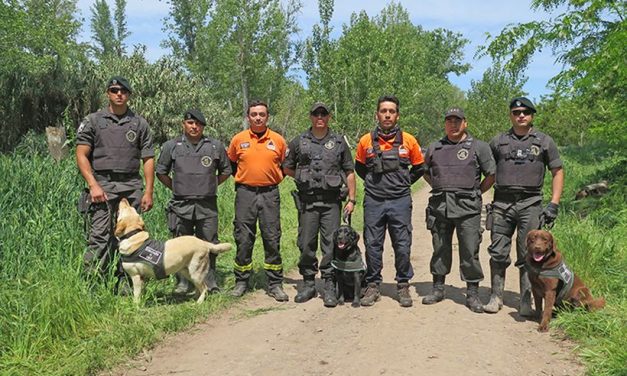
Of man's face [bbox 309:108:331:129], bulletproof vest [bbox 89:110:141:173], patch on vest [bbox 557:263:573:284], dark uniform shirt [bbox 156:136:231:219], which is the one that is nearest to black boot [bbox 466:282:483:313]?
patch on vest [bbox 557:263:573:284]

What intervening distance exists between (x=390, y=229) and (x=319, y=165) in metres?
1.04

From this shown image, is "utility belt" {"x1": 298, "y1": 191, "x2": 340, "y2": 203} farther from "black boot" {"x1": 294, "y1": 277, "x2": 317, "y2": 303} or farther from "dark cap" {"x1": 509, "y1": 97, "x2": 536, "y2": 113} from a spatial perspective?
"dark cap" {"x1": 509, "y1": 97, "x2": 536, "y2": 113}

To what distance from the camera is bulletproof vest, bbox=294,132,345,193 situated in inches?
208

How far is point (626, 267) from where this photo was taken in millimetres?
5574

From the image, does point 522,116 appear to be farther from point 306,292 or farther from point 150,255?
point 150,255

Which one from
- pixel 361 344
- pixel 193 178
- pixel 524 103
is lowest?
pixel 361 344

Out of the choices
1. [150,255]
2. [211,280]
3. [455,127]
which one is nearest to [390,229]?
[455,127]

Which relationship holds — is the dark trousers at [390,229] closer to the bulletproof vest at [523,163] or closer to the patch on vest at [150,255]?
the bulletproof vest at [523,163]

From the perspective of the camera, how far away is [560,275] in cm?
449

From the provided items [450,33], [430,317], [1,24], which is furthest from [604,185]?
[450,33]

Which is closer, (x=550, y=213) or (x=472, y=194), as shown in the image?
(x=550, y=213)

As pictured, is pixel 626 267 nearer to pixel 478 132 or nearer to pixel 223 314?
pixel 223 314

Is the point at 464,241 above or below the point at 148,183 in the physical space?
below

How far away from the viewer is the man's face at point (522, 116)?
4.96 m
